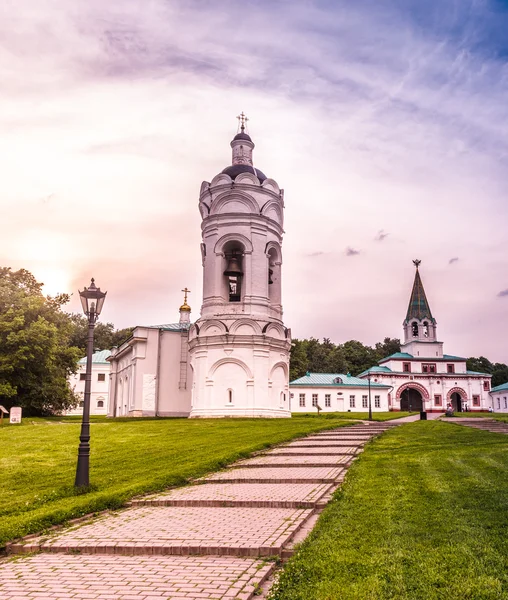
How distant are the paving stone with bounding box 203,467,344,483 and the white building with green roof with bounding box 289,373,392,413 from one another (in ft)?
173

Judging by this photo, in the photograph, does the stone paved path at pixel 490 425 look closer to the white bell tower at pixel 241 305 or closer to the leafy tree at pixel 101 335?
the white bell tower at pixel 241 305

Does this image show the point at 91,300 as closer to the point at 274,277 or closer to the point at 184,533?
the point at 184,533

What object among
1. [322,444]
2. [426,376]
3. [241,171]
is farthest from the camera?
[426,376]

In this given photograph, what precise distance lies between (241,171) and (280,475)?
29880 millimetres

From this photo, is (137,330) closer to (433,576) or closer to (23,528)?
(23,528)

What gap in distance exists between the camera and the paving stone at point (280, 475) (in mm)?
10372

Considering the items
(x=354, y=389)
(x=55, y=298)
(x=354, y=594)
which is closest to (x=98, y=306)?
(x=354, y=594)

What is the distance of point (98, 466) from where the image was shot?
1245 cm

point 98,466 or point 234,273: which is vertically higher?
point 234,273

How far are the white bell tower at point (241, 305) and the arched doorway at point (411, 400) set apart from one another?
38.2m

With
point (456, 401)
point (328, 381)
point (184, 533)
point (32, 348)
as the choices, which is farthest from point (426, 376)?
point (184, 533)

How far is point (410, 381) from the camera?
7025 cm

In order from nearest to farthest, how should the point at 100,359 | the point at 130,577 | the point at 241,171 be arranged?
the point at 130,577, the point at 241,171, the point at 100,359

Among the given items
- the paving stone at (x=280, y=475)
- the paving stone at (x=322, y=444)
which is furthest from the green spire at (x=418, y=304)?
the paving stone at (x=280, y=475)
